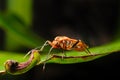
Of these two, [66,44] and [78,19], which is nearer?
[66,44]

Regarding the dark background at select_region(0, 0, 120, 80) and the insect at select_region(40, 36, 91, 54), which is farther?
the dark background at select_region(0, 0, 120, 80)

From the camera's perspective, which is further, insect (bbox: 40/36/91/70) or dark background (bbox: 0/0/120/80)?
dark background (bbox: 0/0/120/80)

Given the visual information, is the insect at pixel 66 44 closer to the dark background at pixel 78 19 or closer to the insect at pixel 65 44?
the insect at pixel 65 44

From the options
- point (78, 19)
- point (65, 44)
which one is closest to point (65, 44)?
point (65, 44)

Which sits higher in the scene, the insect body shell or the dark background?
the dark background

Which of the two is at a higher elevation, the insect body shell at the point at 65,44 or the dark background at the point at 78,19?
the dark background at the point at 78,19

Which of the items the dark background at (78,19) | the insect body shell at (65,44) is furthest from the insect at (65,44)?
the dark background at (78,19)

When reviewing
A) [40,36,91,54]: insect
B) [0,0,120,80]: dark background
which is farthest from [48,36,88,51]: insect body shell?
[0,0,120,80]: dark background

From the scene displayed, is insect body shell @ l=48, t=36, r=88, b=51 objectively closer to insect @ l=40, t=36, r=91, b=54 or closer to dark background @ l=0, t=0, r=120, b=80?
insect @ l=40, t=36, r=91, b=54

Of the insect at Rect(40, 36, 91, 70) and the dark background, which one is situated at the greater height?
the dark background

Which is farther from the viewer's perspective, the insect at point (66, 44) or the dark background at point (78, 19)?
the dark background at point (78, 19)

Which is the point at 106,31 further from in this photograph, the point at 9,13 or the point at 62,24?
the point at 9,13

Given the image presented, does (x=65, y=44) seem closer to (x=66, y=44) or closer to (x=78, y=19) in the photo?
(x=66, y=44)
